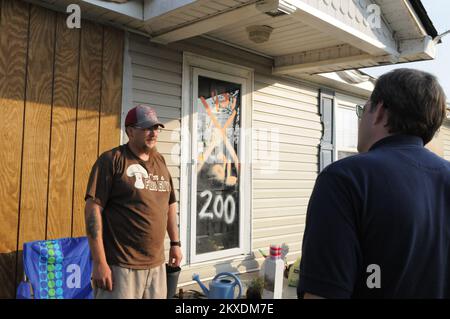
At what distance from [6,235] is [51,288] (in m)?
0.59

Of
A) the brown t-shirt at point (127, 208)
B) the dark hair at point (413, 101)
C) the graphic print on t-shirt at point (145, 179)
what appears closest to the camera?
the dark hair at point (413, 101)

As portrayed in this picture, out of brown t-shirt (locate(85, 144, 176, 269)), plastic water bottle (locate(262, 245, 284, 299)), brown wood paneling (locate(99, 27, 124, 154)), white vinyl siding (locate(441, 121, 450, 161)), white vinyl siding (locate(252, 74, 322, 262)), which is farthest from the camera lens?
white vinyl siding (locate(441, 121, 450, 161))

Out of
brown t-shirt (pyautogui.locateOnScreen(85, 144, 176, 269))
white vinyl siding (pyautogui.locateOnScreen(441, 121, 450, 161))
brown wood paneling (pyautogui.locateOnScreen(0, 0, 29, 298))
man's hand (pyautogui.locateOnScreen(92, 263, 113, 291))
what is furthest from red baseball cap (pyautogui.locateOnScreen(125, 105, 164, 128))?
white vinyl siding (pyautogui.locateOnScreen(441, 121, 450, 161))

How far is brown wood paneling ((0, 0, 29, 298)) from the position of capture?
3.10 m

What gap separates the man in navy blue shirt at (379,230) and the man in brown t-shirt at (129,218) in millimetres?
1653

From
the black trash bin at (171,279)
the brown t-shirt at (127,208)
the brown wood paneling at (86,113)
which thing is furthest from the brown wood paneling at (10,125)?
the black trash bin at (171,279)

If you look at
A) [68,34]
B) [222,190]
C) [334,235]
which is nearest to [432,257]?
[334,235]

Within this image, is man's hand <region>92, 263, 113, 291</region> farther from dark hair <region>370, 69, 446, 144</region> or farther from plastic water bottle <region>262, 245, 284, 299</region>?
plastic water bottle <region>262, 245, 284, 299</region>

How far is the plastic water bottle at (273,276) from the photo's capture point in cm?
425

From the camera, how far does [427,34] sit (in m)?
4.70

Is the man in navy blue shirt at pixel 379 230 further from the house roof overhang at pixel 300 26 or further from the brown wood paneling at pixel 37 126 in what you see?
the brown wood paneling at pixel 37 126

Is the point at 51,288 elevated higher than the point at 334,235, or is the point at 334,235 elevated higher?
the point at 334,235

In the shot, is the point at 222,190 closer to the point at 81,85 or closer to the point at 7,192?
the point at 81,85

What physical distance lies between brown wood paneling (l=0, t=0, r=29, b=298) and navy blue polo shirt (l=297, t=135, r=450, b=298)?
112 inches
